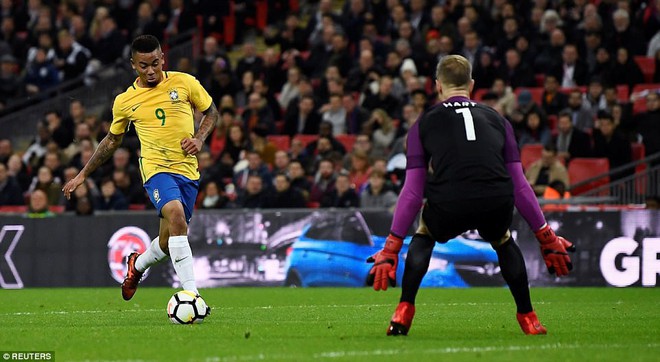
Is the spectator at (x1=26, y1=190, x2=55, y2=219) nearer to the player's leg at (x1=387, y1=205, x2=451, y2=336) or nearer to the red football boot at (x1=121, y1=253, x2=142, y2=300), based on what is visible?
the red football boot at (x1=121, y1=253, x2=142, y2=300)

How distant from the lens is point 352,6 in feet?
82.2

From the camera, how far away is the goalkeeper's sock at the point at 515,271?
881 centimetres

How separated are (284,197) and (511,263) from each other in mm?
10981

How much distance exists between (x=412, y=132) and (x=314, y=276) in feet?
32.5

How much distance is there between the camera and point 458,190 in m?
8.48

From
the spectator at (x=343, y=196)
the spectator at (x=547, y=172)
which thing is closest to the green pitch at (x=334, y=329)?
the spectator at (x=547, y=172)

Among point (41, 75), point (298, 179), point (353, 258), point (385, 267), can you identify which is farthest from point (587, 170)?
point (41, 75)

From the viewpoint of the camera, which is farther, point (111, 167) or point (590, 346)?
point (111, 167)

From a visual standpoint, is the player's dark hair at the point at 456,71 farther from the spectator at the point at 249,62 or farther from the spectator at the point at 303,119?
the spectator at the point at 249,62

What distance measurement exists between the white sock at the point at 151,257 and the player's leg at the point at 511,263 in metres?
3.98

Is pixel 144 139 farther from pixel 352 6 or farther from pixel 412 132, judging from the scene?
pixel 352 6

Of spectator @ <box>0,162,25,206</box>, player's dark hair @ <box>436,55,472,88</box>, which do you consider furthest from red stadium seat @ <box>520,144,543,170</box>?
player's dark hair @ <box>436,55,472,88</box>

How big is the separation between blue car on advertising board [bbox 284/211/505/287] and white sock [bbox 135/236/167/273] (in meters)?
6.30

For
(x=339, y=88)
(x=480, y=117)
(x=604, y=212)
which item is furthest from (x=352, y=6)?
(x=480, y=117)
